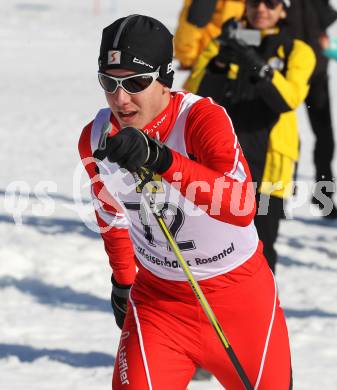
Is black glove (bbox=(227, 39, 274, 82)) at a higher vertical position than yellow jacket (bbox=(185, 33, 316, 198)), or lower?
higher

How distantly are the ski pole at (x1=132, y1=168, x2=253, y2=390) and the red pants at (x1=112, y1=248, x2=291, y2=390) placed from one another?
48mm

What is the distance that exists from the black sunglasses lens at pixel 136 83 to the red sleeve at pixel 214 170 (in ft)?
0.63

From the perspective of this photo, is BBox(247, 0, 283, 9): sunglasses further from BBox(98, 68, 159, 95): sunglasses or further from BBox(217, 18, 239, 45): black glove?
BBox(98, 68, 159, 95): sunglasses

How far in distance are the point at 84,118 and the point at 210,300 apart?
1016 cm

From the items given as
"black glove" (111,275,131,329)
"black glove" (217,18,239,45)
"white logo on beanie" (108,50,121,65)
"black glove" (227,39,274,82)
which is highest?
"white logo on beanie" (108,50,121,65)

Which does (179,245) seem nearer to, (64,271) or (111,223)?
(111,223)

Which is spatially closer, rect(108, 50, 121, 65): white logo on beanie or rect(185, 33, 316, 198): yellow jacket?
rect(108, 50, 121, 65): white logo on beanie

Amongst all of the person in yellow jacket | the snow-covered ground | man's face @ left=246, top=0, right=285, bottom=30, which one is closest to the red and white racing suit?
the snow-covered ground

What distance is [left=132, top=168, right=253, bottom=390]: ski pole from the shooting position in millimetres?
3123

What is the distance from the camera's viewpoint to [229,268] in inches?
133

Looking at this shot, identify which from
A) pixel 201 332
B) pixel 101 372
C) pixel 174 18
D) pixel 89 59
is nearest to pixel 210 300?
pixel 201 332

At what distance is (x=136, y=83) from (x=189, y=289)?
0.78 metres

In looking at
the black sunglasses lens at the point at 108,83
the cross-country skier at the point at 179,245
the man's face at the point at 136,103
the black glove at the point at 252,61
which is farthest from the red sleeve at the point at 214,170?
the black glove at the point at 252,61

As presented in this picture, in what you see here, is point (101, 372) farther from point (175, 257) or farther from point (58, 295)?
point (175, 257)
